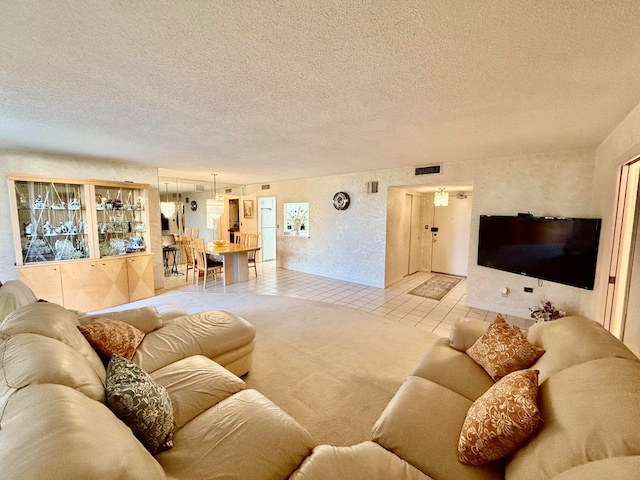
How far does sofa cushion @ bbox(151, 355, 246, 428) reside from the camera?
1508mm

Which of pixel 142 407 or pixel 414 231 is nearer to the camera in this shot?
pixel 142 407

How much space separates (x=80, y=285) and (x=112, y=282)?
39 cm

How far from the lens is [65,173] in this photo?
4117 millimetres

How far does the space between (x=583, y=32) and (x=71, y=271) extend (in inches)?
224

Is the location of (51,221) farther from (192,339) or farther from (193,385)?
(193,385)

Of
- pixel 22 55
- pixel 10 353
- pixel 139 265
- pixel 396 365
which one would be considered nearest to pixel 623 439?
pixel 396 365

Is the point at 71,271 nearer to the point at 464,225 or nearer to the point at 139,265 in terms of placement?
the point at 139,265

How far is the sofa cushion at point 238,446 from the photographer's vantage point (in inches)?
45.3

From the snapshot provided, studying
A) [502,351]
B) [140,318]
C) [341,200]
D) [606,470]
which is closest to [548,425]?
[606,470]

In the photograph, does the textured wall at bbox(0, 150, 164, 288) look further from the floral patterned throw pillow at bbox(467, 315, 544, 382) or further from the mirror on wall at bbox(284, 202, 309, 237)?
the floral patterned throw pillow at bbox(467, 315, 544, 382)

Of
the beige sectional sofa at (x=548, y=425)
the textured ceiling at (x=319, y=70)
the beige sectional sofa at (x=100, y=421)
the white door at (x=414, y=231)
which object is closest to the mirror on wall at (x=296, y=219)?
the white door at (x=414, y=231)

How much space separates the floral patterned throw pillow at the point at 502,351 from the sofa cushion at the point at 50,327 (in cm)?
236

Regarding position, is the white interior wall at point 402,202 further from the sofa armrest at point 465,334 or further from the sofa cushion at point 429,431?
the sofa cushion at point 429,431

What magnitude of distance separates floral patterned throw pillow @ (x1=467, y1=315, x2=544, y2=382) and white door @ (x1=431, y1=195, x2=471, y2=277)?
15.9 ft
